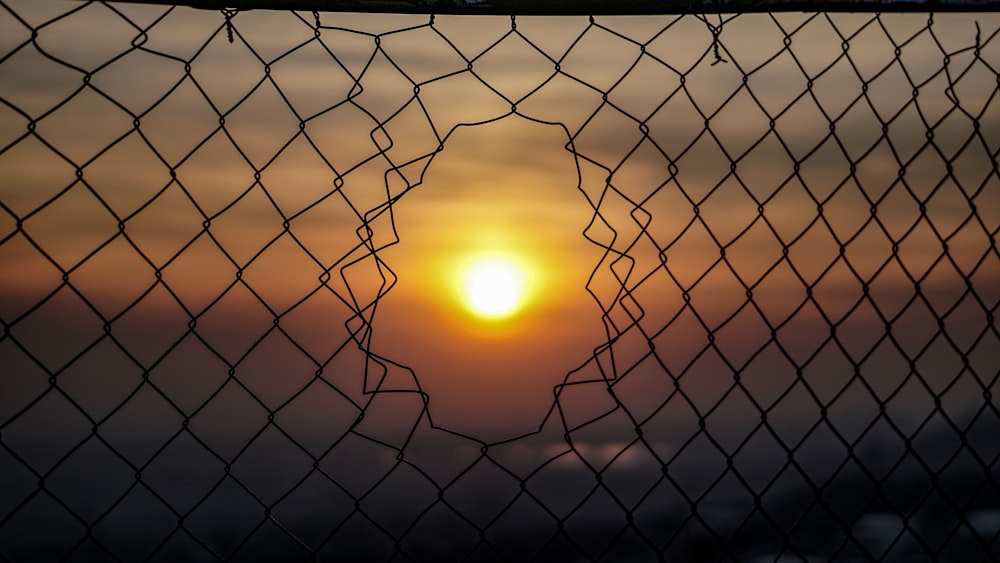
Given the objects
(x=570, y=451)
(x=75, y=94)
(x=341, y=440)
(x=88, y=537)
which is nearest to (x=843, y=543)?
(x=570, y=451)

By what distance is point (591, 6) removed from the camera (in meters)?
2.24

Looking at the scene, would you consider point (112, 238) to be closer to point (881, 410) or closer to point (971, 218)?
point (881, 410)

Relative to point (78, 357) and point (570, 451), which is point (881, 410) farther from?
point (78, 357)

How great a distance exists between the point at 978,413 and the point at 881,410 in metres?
0.36

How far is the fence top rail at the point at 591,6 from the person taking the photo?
6.72 feet

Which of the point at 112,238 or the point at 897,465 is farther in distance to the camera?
the point at 897,465

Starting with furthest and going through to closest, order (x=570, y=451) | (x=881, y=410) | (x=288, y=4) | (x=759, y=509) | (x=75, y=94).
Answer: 1. (x=881, y=410)
2. (x=759, y=509)
3. (x=570, y=451)
4. (x=288, y=4)
5. (x=75, y=94)

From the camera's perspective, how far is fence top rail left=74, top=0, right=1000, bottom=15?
2047 millimetres

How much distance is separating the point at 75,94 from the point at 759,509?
6.31 feet

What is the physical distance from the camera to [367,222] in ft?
7.04

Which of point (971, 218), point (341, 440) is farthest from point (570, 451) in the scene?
point (971, 218)

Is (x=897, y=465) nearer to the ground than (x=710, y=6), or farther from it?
nearer to the ground

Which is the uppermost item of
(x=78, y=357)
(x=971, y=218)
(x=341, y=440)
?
(x=971, y=218)

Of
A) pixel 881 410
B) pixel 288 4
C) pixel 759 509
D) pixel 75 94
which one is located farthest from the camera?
pixel 881 410
